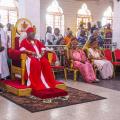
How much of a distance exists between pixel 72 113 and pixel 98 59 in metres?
3.63

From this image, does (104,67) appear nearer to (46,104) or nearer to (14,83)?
(14,83)

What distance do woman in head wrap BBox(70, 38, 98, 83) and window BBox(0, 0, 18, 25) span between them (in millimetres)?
7092

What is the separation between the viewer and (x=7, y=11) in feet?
45.8

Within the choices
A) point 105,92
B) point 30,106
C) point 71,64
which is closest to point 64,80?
point 71,64

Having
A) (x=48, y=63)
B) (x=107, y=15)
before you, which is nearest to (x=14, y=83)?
(x=48, y=63)

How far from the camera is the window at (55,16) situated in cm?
1488

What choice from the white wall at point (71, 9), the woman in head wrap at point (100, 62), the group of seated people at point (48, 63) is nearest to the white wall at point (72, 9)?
the white wall at point (71, 9)

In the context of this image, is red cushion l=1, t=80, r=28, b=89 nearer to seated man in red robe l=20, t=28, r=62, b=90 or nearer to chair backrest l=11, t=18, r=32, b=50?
seated man in red robe l=20, t=28, r=62, b=90

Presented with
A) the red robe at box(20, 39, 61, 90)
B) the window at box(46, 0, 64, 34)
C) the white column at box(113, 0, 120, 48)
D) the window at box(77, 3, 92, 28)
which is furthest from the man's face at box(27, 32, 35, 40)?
the window at box(77, 3, 92, 28)

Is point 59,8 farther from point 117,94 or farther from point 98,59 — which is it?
point 117,94

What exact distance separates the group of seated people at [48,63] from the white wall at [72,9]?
17.4ft

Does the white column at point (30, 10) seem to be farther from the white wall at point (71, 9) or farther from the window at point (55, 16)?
the window at point (55, 16)

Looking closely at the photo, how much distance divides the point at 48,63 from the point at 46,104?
4.17 ft

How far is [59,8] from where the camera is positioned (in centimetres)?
1515
